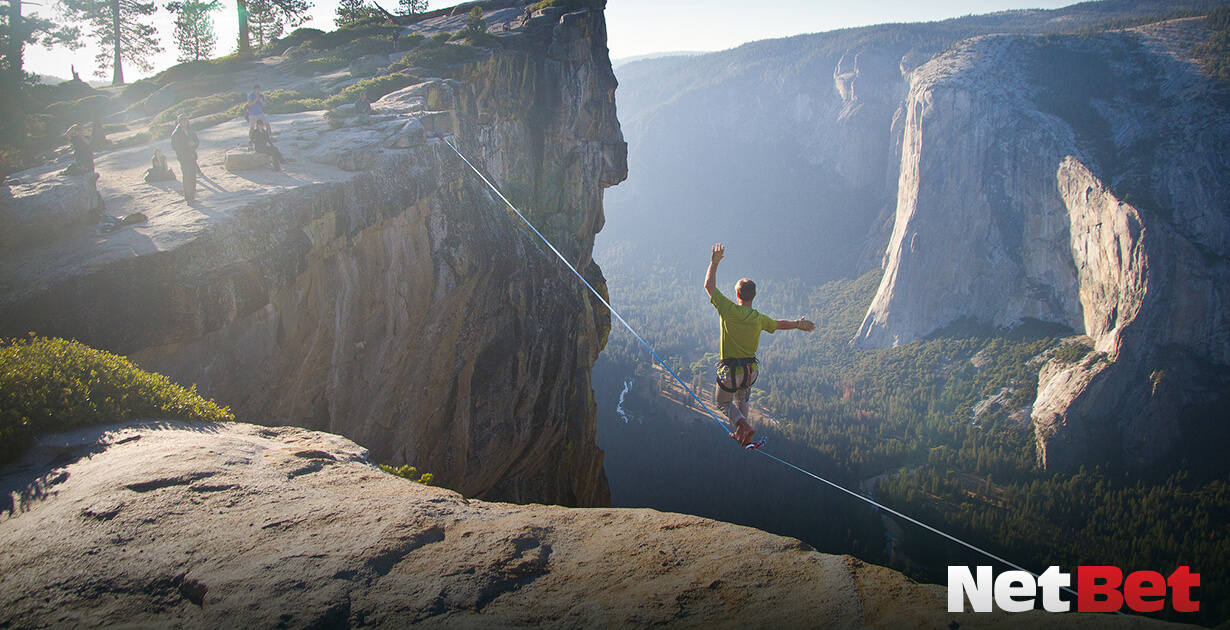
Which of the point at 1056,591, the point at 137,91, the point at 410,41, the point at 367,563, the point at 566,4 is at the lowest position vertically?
the point at 1056,591

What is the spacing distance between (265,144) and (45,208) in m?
5.29

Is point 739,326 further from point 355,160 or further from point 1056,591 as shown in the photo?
point 355,160

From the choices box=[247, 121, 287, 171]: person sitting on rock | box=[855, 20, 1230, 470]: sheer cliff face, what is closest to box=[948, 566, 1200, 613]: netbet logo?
box=[247, 121, 287, 171]: person sitting on rock

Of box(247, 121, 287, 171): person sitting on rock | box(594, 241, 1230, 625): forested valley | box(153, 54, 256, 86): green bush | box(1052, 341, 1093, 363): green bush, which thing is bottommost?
box(594, 241, 1230, 625): forested valley

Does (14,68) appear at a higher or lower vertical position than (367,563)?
higher

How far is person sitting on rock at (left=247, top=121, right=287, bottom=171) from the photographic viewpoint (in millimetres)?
15711

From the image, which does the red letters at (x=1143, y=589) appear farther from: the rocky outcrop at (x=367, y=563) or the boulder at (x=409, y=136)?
the boulder at (x=409, y=136)

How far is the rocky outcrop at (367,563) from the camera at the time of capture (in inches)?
186

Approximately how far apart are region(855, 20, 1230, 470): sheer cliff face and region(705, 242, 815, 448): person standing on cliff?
251 ft

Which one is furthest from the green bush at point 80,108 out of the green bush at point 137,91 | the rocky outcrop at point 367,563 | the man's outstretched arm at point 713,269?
the man's outstretched arm at point 713,269

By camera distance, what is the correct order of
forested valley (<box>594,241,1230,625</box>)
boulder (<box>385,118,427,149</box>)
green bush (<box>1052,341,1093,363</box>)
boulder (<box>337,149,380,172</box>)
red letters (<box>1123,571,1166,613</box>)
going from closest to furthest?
1. red letters (<box>1123,571,1166,613</box>)
2. boulder (<box>337,149,380,172</box>)
3. boulder (<box>385,118,427,149</box>)
4. forested valley (<box>594,241,1230,625</box>)
5. green bush (<box>1052,341,1093,363</box>)

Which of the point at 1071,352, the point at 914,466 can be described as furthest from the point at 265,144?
the point at 1071,352

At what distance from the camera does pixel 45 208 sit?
1163 cm

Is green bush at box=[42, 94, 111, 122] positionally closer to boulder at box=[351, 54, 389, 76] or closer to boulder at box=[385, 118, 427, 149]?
boulder at box=[351, 54, 389, 76]
